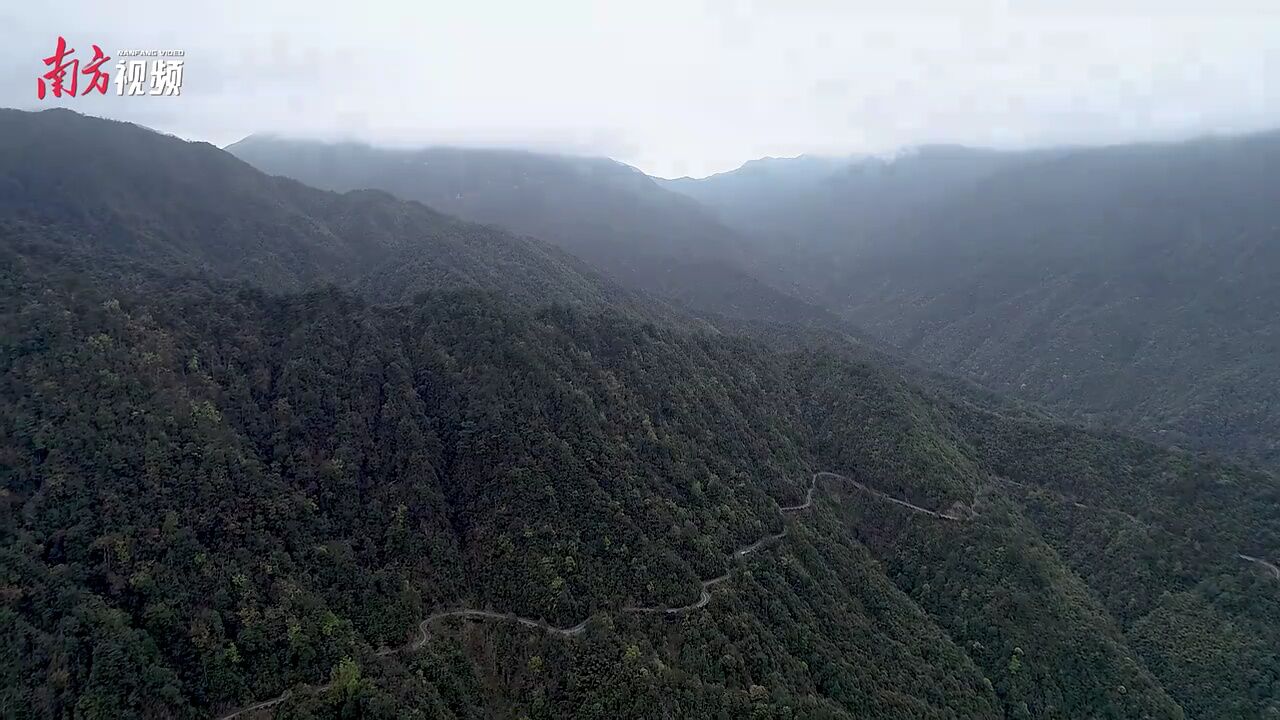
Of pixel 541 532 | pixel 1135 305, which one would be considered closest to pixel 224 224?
pixel 541 532

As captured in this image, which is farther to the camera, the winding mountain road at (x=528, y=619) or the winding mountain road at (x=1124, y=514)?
the winding mountain road at (x=1124, y=514)

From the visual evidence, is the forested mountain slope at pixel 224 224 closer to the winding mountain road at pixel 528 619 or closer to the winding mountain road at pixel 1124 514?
the winding mountain road at pixel 528 619

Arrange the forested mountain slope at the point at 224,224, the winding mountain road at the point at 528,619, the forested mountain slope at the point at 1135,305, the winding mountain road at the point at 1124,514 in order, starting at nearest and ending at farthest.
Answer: the winding mountain road at the point at 528,619
the winding mountain road at the point at 1124,514
the forested mountain slope at the point at 224,224
the forested mountain slope at the point at 1135,305

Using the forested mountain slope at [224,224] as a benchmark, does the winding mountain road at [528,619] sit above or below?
below

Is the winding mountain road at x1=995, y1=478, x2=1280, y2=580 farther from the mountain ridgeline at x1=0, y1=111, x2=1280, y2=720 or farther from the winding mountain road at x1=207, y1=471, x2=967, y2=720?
the winding mountain road at x1=207, y1=471, x2=967, y2=720

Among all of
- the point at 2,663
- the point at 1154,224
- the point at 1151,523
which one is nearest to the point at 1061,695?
the point at 1151,523

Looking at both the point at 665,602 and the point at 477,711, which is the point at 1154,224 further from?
the point at 477,711

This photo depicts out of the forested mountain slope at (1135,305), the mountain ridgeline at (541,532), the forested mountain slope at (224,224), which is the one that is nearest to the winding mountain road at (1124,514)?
the mountain ridgeline at (541,532)
